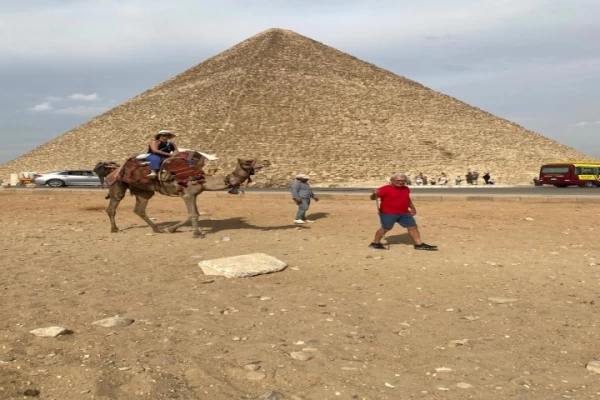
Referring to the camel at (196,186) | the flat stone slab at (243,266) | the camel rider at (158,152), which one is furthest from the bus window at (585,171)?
the flat stone slab at (243,266)

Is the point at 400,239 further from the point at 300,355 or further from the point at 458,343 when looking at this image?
the point at 300,355

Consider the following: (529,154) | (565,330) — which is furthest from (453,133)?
(565,330)

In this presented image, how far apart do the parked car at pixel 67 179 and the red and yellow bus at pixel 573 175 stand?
100 feet

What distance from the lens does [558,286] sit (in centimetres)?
588

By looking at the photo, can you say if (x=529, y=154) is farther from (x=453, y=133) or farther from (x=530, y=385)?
(x=530, y=385)

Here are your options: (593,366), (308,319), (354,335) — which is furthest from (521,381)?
(308,319)

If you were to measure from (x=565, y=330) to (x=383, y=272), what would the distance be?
8.27 feet

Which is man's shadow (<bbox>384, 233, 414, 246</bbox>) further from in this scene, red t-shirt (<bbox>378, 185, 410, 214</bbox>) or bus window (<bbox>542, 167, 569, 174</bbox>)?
bus window (<bbox>542, 167, 569, 174</bbox>)

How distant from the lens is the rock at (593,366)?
12.0ft

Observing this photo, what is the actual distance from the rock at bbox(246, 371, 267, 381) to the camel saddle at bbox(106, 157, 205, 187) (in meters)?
6.82

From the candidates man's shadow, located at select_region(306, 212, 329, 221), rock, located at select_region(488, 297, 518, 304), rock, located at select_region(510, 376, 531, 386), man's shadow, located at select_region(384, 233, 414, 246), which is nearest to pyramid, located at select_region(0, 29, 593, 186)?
man's shadow, located at select_region(306, 212, 329, 221)

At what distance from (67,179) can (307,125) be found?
34.8 meters

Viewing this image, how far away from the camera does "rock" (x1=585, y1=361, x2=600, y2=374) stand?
3648mm

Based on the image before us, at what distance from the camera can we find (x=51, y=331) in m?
4.18
